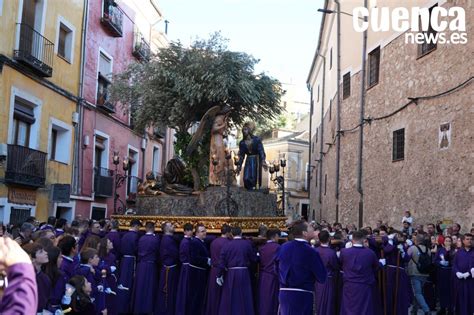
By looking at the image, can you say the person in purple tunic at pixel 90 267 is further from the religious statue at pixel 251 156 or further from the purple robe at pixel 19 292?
the religious statue at pixel 251 156

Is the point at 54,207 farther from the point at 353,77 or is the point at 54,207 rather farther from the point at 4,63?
the point at 353,77

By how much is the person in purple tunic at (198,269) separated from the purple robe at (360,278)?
8.25 feet

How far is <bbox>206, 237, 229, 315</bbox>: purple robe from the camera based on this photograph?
31.2 ft

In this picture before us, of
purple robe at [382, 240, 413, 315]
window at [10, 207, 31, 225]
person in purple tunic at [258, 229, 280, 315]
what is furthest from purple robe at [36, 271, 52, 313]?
window at [10, 207, 31, 225]

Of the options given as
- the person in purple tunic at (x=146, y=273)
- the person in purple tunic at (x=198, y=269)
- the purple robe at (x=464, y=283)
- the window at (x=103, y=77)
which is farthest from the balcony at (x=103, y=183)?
the purple robe at (x=464, y=283)

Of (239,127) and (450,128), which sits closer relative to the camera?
(450,128)

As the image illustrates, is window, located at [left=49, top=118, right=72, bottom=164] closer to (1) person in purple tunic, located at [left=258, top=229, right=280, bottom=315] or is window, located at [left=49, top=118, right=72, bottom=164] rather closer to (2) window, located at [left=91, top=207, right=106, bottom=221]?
(2) window, located at [left=91, top=207, right=106, bottom=221]

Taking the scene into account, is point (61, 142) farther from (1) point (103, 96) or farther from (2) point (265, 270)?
(2) point (265, 270)

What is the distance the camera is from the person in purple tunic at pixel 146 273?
10281 millimetres

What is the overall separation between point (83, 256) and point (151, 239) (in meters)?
3.66

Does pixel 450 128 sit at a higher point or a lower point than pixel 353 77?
lower

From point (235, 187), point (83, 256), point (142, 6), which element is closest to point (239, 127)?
point (235, 187)

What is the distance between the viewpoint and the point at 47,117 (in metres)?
17.9

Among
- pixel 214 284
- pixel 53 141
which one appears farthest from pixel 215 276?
pixel 53 141
